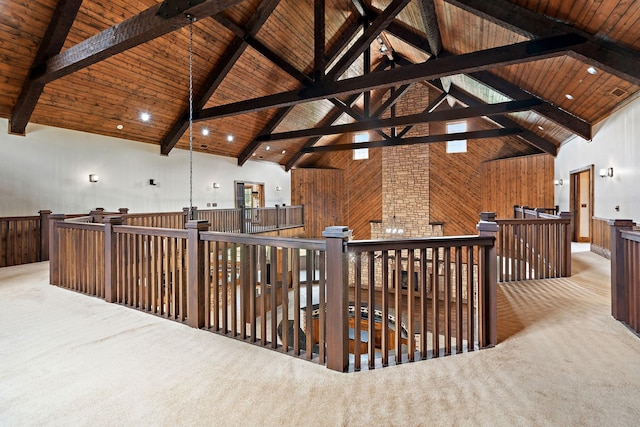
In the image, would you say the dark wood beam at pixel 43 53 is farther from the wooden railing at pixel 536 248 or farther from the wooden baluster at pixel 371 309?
the wooden railing at pixel 536 248

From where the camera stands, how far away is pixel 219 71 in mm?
7598

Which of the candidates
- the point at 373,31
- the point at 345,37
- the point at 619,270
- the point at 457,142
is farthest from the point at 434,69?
the point at 457,142

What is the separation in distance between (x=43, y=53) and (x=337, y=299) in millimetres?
6522

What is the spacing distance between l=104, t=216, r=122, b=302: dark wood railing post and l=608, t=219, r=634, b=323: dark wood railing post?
507 centimetres

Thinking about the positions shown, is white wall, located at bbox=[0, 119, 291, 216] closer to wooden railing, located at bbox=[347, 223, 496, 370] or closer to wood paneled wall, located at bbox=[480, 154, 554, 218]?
wooden railing, located at bbox=[347, 223, 496, 370]

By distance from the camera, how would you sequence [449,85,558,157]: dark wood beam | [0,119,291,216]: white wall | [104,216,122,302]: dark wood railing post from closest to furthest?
1. [104,216,122,302]: dark wood railing post
2. [0,119,291,216]: white wall
3. [449,85,558,157]: dark wood beam

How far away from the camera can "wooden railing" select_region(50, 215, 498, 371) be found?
218 centimetres

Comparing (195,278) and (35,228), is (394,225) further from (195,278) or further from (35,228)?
(35,228)

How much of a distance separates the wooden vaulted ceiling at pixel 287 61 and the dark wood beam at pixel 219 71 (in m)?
0.03

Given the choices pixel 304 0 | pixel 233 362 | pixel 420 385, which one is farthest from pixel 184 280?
pixel 304 0

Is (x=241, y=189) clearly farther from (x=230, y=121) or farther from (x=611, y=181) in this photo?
(x=611, y=181)

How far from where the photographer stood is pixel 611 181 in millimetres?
6000

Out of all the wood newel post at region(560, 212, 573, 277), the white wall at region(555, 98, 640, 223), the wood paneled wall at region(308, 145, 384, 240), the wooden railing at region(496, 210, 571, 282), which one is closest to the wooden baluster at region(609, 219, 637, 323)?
the wooden railing at region(496, 210, 571, 282)

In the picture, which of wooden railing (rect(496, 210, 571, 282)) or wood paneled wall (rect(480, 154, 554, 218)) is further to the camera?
wood paneled wall (rect(480, 154, 554, 218))
